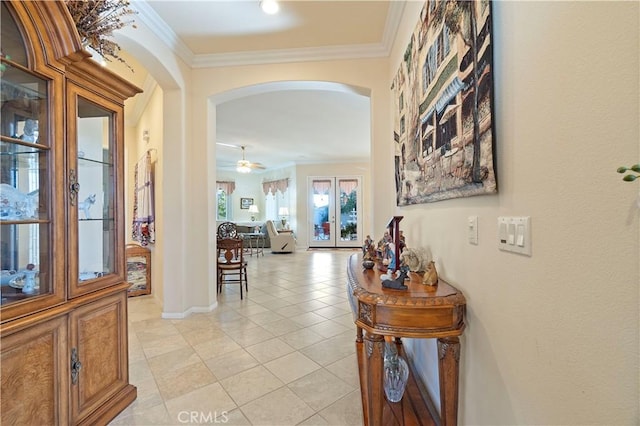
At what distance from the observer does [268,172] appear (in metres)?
11.1

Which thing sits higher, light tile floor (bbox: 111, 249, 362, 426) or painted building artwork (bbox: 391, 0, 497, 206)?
painted building artwork (bbox: 391, 0, 497, 206)

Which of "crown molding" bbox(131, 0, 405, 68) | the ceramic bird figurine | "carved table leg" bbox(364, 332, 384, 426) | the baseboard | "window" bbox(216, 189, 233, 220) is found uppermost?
"crown molding" bbox(131, 0, 405, 68)

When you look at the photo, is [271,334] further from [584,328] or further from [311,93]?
[311,93]

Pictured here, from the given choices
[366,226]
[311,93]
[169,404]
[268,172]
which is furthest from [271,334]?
[268,172]

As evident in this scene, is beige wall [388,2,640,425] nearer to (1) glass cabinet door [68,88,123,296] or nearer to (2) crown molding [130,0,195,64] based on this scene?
(1) glass cabinet door [68,88,123,296]

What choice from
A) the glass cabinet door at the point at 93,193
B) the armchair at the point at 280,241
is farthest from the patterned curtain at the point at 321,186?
the glass cabinet door at the point at 93,193

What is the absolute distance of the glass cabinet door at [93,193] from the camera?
4.71 ft

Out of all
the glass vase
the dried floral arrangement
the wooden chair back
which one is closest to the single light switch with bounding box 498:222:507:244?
the glass vase

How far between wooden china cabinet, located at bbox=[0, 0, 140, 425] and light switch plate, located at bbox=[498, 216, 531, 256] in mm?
1924

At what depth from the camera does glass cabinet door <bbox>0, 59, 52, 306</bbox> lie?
127 cm

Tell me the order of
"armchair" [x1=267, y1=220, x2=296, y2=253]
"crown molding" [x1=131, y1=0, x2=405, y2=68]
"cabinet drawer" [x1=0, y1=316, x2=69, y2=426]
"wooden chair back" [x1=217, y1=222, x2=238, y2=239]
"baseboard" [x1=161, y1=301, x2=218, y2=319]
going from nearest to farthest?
1. "cabinet drawer" [x1=0, y1=316, x2=69, y2=426]
2. "crown molding" [x1=131, y1=0, x2=405, y2=68]
3. "baseboard" [x1=161, y1=301, x2=218, y2=319]
4. "wooden chair back" [x1=217, y1=222, x2=238, y2=239]
5. "armchair" [x1=267, y1=220, x2=296, y2=253]

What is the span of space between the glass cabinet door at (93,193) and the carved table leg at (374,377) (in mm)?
1507

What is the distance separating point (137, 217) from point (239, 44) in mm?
2845

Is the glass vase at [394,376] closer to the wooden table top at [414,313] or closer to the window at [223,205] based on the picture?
the wooden table top at [414,313]
